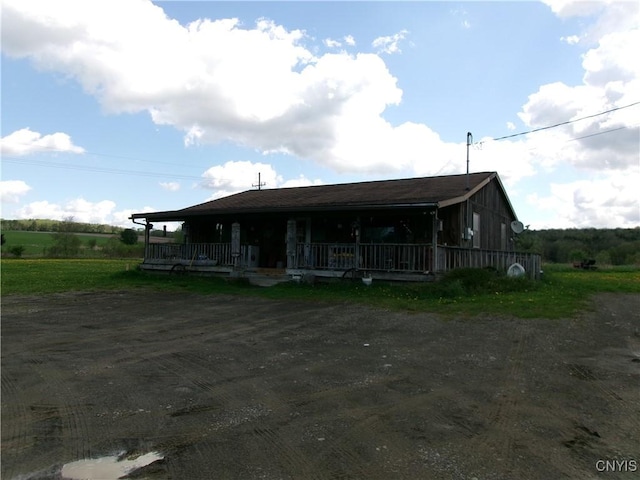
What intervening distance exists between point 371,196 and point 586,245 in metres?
65.6

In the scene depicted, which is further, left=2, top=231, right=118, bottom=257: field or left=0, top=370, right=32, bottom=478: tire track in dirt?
left=2, top=231, right=118, bottom=257: field

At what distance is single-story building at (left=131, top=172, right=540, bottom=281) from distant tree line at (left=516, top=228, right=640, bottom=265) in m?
14.3

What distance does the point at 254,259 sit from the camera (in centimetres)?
1895

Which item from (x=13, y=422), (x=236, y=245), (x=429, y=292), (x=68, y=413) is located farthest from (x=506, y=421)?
(x=236, y=245)

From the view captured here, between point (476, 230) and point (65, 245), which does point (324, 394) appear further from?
point (65, 245)

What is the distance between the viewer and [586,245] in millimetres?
69875

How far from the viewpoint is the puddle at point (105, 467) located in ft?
11.0

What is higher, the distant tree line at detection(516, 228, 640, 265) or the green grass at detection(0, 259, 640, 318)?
the distant tree line at detection(516, 228, 640, 265)

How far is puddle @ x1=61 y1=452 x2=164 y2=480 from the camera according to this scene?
11.0 feet

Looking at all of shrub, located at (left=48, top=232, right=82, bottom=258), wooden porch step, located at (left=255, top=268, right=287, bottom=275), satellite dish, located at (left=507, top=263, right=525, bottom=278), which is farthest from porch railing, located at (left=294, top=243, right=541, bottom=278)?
shrub, located at (left=48, top=232, right=82, bottom=258)

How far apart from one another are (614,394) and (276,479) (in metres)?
4.09

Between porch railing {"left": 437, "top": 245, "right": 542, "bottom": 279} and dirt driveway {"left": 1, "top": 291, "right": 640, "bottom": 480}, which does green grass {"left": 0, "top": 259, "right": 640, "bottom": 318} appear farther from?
dirt driveway {"left": 1, "top": 291, "right": 640, "bottom": 480}

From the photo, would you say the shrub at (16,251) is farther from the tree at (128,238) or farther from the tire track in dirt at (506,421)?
the tire track in dirt at (506,421)

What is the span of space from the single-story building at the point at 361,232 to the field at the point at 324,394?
4.27 metres
